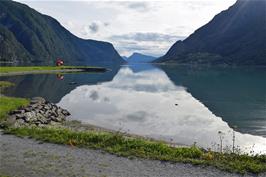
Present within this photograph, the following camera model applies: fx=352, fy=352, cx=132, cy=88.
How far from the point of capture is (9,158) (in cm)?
2077

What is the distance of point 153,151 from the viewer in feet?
74.6

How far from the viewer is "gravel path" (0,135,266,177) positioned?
1831 cm

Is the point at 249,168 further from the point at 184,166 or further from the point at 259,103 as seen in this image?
the point at 259,103

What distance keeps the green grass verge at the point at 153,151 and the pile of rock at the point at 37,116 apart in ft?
23.2

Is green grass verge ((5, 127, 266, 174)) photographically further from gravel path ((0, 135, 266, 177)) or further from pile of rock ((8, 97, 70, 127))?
pile of rock ((8, 97, 70, 127))

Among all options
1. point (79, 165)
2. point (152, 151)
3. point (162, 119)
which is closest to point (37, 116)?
point (162, 119)

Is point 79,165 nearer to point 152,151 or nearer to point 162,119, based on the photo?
point 152,151

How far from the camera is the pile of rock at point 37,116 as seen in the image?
35500mm

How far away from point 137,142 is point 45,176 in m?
8.26

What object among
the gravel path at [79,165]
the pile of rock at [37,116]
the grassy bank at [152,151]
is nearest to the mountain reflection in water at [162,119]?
the pile of rock at [37,116]

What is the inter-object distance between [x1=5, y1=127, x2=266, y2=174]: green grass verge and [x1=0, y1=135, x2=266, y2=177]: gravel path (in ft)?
2.38

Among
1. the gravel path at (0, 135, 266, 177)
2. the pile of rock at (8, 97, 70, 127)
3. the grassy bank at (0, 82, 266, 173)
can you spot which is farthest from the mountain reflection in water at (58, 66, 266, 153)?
the gravel path at (0, 135, 266, 177)

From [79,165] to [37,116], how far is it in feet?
72.9

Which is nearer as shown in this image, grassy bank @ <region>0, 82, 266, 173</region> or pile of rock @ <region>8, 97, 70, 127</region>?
grassy bank @ <region>0, 82, 266, 173</region>
